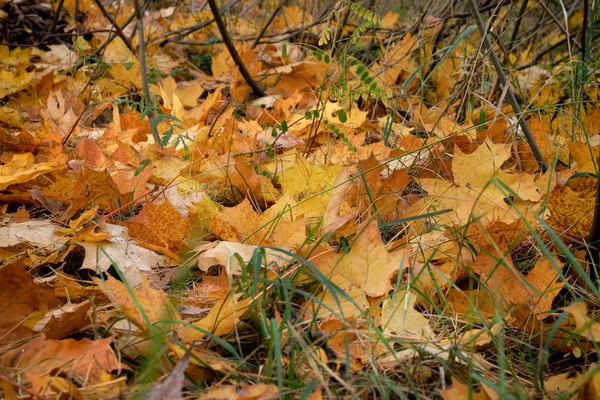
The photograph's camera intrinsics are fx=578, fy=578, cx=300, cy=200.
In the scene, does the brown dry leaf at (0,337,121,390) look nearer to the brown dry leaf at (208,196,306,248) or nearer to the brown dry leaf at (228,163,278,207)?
the brown dry leaf at (208,196,306,248)

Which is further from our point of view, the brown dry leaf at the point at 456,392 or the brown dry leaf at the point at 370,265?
the brown dry leaf at the point at 370,265

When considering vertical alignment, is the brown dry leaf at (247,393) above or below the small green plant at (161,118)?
below

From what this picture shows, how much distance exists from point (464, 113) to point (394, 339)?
154 centimetres

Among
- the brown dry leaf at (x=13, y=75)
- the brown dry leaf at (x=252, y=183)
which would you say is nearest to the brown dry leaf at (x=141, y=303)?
the brown dry leaf at (x=252, y=183)

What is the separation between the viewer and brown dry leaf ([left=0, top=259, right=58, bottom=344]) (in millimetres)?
985

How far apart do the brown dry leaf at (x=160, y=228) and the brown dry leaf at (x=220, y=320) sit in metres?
0.33

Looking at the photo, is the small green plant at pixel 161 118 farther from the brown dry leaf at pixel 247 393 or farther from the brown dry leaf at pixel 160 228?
the brown dry leaf at pixel 247 393

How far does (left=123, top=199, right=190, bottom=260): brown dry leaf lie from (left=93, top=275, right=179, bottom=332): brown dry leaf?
0.27 metres

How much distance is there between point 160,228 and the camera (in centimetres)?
126

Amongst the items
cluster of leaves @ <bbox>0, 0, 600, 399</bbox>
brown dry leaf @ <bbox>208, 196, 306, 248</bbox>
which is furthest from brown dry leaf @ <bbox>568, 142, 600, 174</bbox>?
brown dry leaf @ <bbox>208, 196, 306, 248</bbox>

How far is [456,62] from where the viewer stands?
275cm

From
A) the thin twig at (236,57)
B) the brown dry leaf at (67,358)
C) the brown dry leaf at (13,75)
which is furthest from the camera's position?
the brown dry leaf at (13,75)

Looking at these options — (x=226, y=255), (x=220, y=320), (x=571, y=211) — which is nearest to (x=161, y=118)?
(x=226, y=255)

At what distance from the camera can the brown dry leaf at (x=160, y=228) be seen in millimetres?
1251
